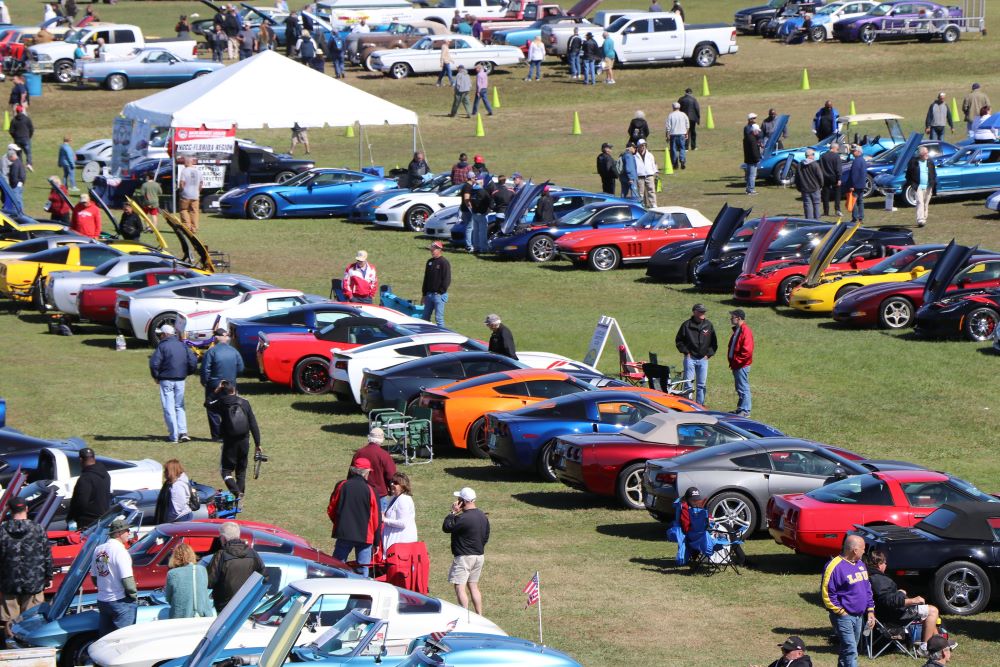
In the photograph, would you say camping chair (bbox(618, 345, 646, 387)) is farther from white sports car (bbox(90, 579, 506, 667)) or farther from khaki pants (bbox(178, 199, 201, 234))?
khaki pants (bbox(178, 199, 201, 234))

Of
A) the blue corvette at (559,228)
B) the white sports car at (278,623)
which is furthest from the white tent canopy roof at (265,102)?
the white sports car at (278,623)

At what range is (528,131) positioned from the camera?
49125 millimetres

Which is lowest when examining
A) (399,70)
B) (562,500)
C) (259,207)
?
(562,500)

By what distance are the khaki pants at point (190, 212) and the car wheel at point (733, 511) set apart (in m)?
22.0

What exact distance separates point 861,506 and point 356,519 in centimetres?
494

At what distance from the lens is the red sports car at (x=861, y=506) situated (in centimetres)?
1488

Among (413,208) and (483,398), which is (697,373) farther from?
(413,208)

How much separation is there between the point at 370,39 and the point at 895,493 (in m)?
46.0

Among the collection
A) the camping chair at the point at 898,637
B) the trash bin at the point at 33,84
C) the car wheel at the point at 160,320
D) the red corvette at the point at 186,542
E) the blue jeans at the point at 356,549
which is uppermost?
the trash bin at the point at 33,84

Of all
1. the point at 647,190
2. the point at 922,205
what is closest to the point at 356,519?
the point at 922,205

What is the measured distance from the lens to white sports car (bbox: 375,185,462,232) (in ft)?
120

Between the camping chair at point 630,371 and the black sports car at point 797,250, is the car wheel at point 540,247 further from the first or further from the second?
the camping chair at point 630,371

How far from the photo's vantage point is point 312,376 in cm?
2314

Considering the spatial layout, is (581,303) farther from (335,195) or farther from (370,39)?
(370,39)
